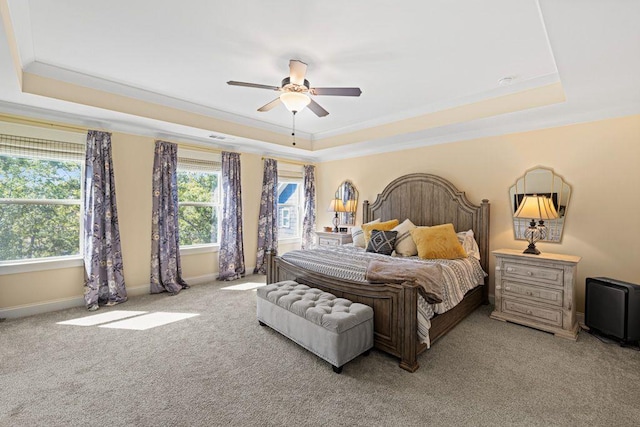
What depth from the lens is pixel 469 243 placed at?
12.7ft

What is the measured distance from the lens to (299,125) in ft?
16.6

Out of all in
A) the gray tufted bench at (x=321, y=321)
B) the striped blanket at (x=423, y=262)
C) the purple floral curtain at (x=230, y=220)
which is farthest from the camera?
the purple floral curtain at (x=230, y=220)

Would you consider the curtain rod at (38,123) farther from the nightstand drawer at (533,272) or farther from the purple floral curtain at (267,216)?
the nightstand drawer at (533,272)

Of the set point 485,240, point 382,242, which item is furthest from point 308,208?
point 485,240

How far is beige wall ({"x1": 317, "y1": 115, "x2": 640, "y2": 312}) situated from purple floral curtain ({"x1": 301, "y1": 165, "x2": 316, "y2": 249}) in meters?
3.03

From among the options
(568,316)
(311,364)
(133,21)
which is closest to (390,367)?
(311,364)

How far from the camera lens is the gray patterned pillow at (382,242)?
13.2 ft

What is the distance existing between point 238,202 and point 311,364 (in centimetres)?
344

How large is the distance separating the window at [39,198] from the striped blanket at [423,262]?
2.92 m

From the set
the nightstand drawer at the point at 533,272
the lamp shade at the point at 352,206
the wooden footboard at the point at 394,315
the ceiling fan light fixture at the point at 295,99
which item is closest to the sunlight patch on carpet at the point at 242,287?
the wooden footboard at the point at 394,315

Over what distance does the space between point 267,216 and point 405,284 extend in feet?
12.4

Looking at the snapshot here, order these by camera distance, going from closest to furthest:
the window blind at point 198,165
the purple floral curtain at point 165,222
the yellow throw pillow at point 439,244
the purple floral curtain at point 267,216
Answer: the yellow throw pillow at point 439,244 → the purple floral curtain at point 165,222 → the window blind at point 198,165 → the purple floral curtain at point 267,216

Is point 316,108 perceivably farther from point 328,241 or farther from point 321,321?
point 328,241

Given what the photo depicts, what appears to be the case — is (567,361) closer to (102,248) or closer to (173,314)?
(173,314)
